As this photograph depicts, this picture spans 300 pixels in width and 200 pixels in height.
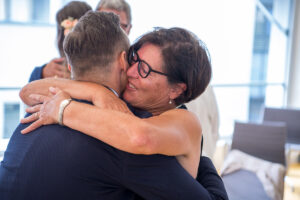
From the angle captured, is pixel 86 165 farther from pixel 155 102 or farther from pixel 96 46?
pixel 155 102

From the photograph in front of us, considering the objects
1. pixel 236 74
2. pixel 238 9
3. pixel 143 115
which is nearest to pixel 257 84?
pixel 236 74

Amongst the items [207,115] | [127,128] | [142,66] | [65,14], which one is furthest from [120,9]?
[127,128]

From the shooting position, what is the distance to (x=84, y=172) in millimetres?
877

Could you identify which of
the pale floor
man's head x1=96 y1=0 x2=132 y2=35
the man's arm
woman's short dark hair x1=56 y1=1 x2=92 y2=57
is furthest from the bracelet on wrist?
the pale floor

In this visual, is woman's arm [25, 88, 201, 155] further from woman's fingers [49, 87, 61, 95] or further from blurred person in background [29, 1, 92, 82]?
blurred person in background [29, 1, 92, 82]

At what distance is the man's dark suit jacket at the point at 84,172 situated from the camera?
879 millimetres

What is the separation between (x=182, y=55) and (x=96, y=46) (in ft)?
1.11

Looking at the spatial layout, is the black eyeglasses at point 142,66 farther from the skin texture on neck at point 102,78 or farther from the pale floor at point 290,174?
the pale floor at point 290,174

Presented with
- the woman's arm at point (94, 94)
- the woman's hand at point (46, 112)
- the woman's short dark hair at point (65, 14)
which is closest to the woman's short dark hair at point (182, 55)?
the woman's arm at point (94, 94)

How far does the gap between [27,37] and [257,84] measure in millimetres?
4159

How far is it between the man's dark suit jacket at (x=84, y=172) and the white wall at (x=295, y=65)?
6.06 meters

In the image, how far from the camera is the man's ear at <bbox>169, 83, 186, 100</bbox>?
1238 millimetres

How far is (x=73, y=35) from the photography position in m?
0.99

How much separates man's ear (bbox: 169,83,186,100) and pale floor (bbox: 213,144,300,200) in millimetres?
1963
